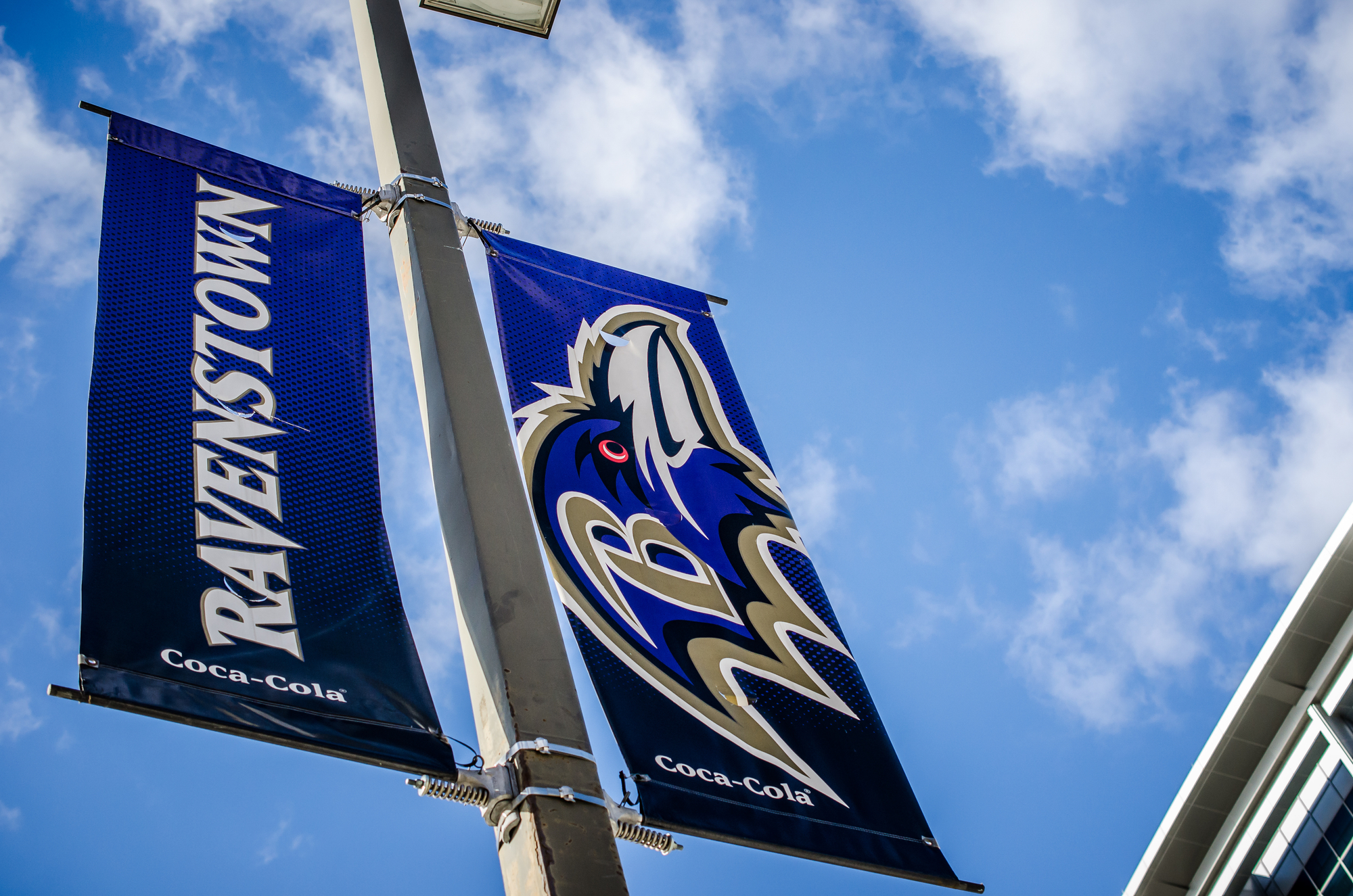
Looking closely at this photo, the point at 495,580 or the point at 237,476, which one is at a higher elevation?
the point at 237,476

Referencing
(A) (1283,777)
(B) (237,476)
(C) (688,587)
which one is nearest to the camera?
(B) (237,476)

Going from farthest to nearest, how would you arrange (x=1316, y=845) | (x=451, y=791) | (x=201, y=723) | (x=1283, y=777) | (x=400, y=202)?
(x=1283, y=777) < (x=1316, y=845) < (x=400, y=202) < (x=451, y=791) < (x=201, y=723)

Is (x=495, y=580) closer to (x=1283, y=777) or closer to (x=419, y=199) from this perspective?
(x=419, y=199)

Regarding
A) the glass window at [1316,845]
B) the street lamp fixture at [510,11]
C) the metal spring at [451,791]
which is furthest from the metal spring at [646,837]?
the glass window at [1316,845]

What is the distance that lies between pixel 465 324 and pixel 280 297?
100cm

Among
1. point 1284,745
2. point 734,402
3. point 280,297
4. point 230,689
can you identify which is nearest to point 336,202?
point 280,297

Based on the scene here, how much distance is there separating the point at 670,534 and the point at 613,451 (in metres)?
0.62

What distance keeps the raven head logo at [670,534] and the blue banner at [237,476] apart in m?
0.91

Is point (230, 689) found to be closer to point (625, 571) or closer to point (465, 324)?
point (625, 571)

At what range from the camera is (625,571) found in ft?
17.7

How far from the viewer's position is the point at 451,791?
14.0 feet

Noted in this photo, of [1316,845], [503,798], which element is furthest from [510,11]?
[1316,845]

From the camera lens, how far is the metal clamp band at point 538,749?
14.6 feet

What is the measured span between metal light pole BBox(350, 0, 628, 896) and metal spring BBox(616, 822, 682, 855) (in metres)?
0.11
